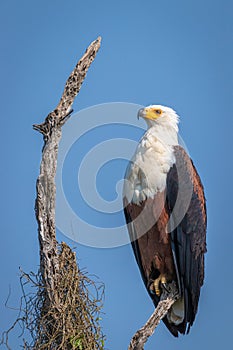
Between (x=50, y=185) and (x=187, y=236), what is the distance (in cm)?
202

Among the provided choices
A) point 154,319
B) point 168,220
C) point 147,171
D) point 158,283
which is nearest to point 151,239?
point 168,220

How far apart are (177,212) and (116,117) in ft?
3.61

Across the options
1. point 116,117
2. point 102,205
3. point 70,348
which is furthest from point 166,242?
point 70,348

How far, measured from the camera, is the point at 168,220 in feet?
22.0

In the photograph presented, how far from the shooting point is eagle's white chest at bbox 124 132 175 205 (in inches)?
262

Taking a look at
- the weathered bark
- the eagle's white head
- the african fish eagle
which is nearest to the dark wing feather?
the african fish eagle

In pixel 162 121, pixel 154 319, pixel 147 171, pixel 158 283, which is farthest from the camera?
pixel 162 121

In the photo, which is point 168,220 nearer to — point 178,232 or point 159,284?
point 178,232

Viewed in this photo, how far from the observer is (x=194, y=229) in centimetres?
680

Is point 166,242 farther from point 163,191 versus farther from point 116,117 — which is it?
point 116,117

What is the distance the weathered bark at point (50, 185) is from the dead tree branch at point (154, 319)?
0.79 meters

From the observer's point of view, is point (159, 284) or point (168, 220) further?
point (159, 284)

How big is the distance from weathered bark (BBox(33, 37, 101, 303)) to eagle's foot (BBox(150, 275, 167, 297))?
1.88m

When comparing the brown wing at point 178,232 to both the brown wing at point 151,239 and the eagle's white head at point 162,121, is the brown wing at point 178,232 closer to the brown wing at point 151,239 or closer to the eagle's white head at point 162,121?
the brown wing at point 151,239
